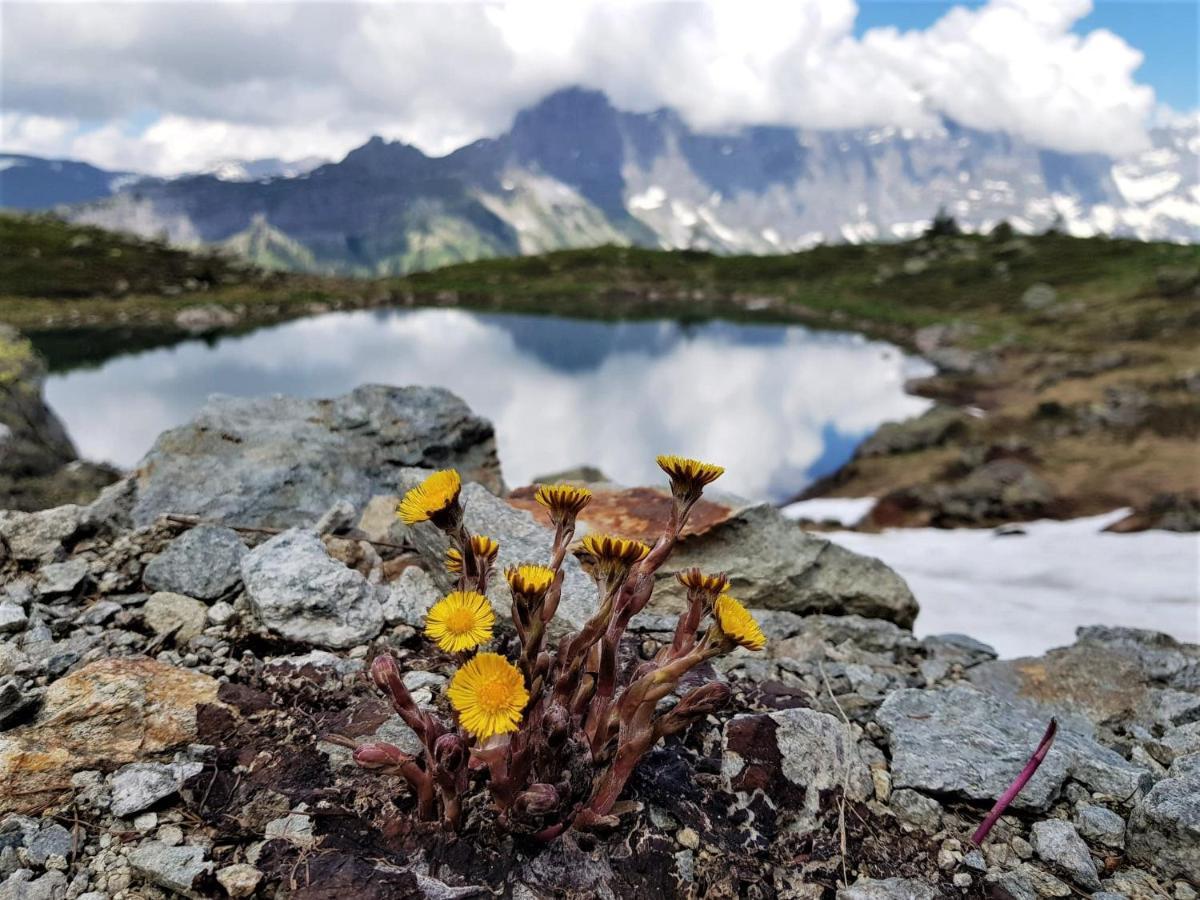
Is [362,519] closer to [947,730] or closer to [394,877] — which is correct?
[394,877]

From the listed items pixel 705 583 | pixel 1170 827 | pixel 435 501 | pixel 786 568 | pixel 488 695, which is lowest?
pixel 786 568

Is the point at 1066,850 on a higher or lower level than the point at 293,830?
lower

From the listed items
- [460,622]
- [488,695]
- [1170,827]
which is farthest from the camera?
[1170,827]

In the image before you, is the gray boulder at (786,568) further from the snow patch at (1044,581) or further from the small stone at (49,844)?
the small stone at (49,844)

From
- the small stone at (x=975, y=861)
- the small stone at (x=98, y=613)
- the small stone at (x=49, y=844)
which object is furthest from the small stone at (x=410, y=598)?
the small stone at (x=975, y=861)

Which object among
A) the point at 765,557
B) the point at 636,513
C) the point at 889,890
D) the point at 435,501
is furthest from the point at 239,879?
the point at 765,557

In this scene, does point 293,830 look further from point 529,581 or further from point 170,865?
point 529,581

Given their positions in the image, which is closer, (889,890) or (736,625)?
(736,625)

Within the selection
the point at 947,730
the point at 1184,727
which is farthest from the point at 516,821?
the point at 1184,727

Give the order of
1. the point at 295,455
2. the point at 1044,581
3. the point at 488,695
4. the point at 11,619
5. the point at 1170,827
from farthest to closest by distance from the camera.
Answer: the point at 1044,581
the point at 295,455
the point at 11,619
the point at 1170,827
the point at 488,695
